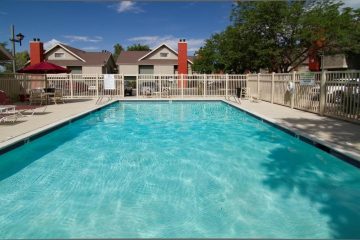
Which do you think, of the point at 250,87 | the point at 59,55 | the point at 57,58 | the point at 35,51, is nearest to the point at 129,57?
the point at 59,55

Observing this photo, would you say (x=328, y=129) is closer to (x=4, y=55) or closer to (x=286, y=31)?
(x=286, y=31)

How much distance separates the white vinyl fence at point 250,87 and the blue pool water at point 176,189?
3002mm

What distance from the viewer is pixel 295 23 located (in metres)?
22.3

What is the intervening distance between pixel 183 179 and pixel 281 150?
317 cm

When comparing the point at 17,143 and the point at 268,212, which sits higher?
the point at 17,143

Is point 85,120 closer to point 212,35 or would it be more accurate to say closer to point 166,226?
point 166,226

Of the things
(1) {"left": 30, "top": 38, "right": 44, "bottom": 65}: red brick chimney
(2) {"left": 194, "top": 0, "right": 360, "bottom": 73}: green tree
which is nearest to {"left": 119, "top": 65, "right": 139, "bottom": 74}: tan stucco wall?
(1) {"left": 30, "top": 38, "right": 44, "bottom": 65}: red brick chimney

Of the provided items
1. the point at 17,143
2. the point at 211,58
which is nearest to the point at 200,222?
the point at 17,143

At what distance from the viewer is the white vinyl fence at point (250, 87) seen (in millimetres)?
10453

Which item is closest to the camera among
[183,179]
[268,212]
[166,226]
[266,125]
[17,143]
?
[166,226]

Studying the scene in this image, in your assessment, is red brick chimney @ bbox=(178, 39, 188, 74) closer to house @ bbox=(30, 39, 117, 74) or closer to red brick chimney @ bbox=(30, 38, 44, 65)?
house @ bbox=(30, 39, 117, 74)

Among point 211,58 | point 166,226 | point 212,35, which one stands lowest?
point 166,226

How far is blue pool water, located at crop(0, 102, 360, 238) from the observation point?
3.99 m

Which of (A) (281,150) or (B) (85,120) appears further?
(B) (85,120)
